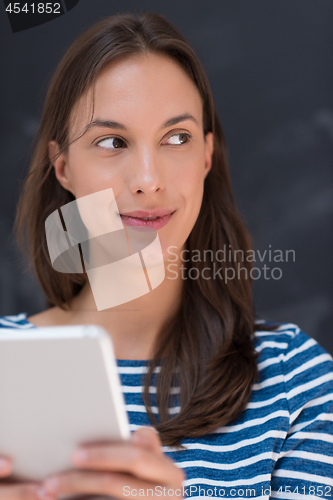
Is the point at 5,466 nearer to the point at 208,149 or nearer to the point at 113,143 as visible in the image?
the point at 113,143

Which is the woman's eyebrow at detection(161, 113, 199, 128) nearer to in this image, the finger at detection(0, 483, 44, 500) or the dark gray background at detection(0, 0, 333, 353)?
the dark gray background at detection(0, 0, 333, 353)

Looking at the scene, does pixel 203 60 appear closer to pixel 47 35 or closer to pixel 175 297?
pixel 47 35

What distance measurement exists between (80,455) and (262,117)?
95cm

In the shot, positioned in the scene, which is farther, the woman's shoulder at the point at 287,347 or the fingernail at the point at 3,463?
the woman's shoulder at the point at 287,347

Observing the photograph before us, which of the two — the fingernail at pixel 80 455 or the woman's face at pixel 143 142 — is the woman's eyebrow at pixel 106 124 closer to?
the woman's face at pixel 143 142

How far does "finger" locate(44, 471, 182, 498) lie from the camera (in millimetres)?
382

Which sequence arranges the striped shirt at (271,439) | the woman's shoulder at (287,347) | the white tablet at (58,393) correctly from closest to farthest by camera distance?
the white tablet at (58,393) → the striped shirt at (271,439) → the woman's shoulder at (287,347)

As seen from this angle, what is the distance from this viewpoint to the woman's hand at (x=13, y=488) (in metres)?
0.40

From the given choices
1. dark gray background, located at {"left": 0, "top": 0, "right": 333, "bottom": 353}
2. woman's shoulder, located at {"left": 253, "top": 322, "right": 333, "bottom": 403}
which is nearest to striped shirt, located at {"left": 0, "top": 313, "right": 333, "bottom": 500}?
woman's shoulder, located at {"left": 253, "top": 322, "right": 333, "bottom": 403}

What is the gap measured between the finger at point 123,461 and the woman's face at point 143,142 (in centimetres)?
46

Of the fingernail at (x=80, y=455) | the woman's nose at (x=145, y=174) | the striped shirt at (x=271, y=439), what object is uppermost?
the woman's nose at (x=145, y=174)

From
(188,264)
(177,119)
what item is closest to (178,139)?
(177,119)

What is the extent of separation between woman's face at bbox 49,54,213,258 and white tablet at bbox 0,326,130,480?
1.40 feet

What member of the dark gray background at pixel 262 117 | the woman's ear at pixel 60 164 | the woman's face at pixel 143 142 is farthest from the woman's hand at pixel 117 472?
the dark gray background at pixel 262 117
